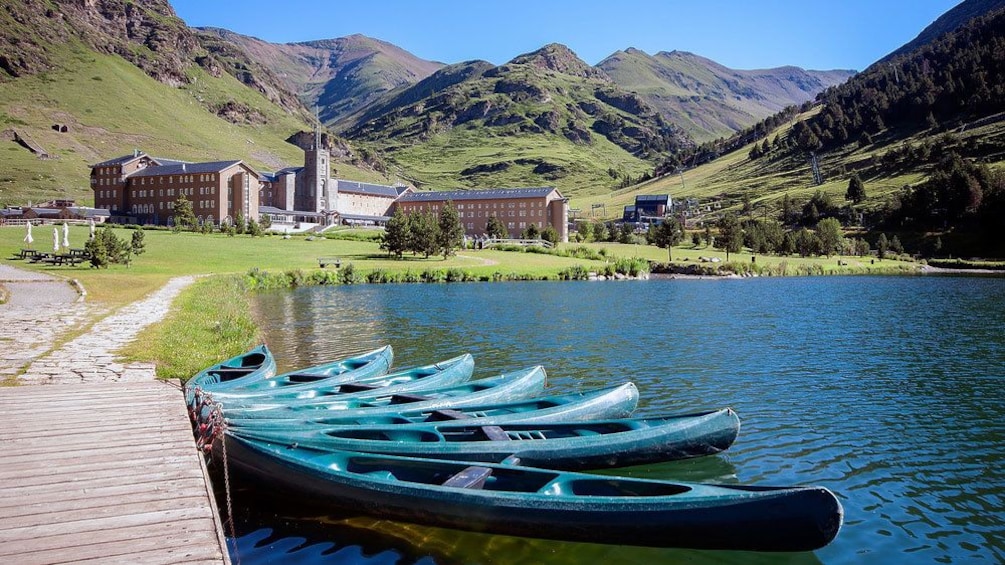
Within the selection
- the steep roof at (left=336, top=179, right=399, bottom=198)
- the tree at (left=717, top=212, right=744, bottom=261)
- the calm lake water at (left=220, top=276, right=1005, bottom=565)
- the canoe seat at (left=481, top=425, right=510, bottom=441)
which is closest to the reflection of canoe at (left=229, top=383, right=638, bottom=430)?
the canoe seat at (left=481, top=425, right=510, bottom=441)

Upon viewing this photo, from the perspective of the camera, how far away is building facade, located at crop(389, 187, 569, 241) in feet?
488

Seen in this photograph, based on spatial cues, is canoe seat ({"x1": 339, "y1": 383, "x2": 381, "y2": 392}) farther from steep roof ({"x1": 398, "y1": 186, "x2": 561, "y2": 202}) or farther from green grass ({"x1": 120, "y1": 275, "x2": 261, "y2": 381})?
steep roof ({"x1": 398, "y1": 186, "x2": 561, "y2": 202})

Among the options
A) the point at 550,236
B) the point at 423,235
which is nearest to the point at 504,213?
the point at 550,236

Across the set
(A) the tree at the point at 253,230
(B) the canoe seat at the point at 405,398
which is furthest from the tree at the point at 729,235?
(B) the canoe seat at the point at 405,398

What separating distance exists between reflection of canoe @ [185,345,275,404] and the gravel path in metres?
1.34

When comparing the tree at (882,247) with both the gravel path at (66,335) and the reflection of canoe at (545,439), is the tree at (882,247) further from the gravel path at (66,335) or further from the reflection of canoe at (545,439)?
the reflection of canoe at (545,439)

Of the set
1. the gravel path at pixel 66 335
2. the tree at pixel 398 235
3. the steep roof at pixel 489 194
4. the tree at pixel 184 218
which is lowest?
the gravel path at pixel 66 335

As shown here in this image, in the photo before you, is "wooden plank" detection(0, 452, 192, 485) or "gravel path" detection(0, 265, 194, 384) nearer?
"wooden plank" detection(0, 452, 192, 485)

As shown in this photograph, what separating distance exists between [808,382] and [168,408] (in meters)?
18.5

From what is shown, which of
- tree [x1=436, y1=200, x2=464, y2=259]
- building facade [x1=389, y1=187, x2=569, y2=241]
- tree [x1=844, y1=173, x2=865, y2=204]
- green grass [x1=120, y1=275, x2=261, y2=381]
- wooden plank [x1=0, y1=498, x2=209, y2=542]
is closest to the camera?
wooden plank [x1=0, y1=498, x2=209, y2=542]

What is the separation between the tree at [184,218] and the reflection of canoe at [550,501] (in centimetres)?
10984

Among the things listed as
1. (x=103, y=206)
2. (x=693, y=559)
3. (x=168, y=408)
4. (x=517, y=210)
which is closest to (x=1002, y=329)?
(x=693, y=559)

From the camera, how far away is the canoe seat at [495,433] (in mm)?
11422

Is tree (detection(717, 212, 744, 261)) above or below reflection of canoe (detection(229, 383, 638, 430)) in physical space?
above
